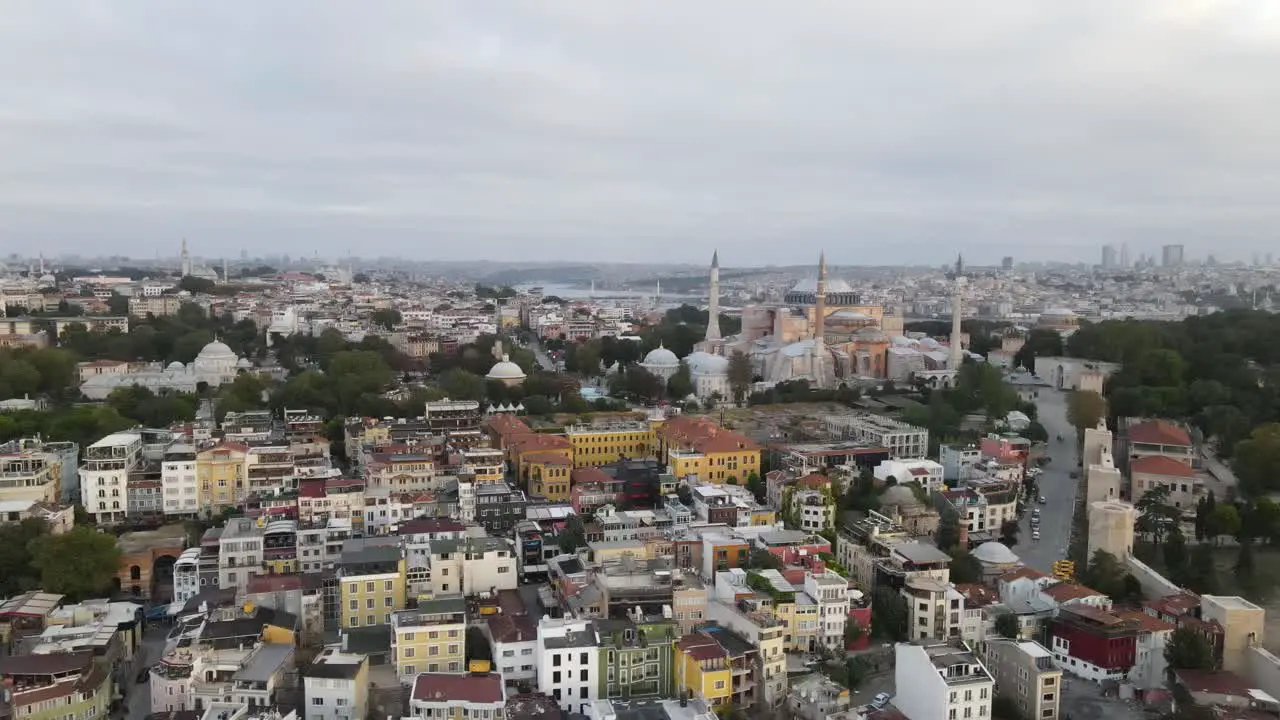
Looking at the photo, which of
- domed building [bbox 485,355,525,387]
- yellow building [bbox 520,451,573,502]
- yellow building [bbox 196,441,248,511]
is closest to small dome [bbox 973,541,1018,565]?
yellow building [bbox 520,451,573,502]

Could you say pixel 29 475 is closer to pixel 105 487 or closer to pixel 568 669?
pixel 105 487

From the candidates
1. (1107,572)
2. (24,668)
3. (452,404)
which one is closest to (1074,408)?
(1107,572)

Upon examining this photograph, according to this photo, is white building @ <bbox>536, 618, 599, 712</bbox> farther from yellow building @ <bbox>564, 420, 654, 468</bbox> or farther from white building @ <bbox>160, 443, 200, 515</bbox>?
yellow building @ <bbox>564, 420, 654, 468</bbox>

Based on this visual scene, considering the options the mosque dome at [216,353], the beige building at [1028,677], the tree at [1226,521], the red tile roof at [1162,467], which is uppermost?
the mosque dome at [216,353]

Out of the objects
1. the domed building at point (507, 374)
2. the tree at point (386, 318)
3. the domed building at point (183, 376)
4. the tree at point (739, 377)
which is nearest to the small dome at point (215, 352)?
the domed building at point (183, 376)

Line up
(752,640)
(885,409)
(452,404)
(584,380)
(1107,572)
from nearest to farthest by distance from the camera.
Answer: (752,640)
(1107,572)
(452,404)
(885,409)
(584,380)

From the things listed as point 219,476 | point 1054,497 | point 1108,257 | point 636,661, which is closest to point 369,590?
point 636,661

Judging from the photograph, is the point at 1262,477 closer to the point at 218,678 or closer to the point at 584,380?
the point at 218,678

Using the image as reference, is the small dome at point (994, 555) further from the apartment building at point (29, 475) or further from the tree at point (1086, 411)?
the apartment building at point (29, 475)
